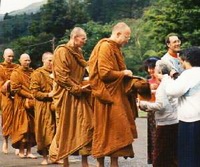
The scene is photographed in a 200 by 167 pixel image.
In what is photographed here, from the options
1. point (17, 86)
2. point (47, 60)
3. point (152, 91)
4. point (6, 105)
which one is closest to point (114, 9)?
point (6, 105)

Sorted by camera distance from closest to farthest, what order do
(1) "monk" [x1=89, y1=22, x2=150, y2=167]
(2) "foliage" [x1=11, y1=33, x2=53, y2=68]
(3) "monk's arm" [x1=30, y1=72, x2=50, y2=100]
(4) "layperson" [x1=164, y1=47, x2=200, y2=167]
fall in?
(4) "layperson" [x1=164, y1=47, x2=200, y2=167], (1) "monk" [x1=89, y1=22, x2=150, y2=167], (3) "monk's arm" [x1=30, y1=72, x2=50, y2=100], (2) "foliage" [x1=11, y1=33, x2=53, y2=68]

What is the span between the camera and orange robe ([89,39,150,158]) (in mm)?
7648

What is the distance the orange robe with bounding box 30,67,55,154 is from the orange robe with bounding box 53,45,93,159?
1.56 metres

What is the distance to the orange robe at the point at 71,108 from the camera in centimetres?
837

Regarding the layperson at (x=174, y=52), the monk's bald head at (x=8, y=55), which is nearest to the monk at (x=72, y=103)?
the layperson at (x=174, y=52)

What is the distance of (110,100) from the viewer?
7656 mm

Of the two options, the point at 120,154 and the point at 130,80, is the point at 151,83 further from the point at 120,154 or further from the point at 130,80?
the point at 120,154

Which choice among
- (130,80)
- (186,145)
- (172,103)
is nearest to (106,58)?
(130,80)

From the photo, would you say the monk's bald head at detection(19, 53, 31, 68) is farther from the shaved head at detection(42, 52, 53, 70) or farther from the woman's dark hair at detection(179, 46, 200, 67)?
the woman's dark hair at detection(179, 46, 200, 67)

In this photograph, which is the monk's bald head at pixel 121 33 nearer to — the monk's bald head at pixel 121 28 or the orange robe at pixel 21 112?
the monk's bald head at pixel 121 28

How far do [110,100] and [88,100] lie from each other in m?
0.92

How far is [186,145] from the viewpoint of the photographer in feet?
21.2

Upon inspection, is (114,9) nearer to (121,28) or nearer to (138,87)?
(121,28)

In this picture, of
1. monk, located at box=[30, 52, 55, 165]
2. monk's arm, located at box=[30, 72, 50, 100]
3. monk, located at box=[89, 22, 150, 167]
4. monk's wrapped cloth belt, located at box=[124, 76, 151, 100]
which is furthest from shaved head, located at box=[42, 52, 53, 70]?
monk's wrapped cloth belt, located at box=[124, 76, 151, 100]
